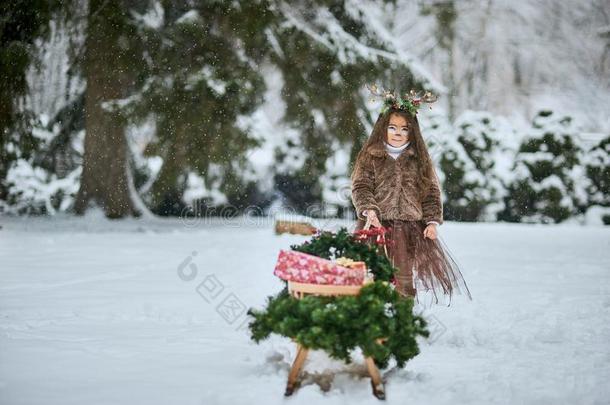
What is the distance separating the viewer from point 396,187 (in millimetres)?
5000

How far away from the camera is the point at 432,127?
1670 cm

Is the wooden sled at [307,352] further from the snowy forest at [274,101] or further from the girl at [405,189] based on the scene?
the snowy forest at [274,101]

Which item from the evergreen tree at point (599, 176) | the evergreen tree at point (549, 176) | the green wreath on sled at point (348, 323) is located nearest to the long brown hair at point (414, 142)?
the green wreath on sled at point (348, 323)

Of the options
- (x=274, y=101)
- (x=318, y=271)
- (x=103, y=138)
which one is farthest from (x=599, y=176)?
(x=318, y=271)

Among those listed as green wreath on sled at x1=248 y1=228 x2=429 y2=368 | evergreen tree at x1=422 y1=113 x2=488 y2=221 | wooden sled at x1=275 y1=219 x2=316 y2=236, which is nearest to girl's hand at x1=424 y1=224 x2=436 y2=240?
green wreath on sled at x1=248 y1=228 x2=429 y2=368

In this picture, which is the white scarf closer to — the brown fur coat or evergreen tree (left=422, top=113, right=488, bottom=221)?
the brown fur coat

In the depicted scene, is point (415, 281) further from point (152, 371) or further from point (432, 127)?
point (432, 127)

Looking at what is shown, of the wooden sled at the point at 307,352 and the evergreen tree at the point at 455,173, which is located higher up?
the evergreen tree at the point at 455,173

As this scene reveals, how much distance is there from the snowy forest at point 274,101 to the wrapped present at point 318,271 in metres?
9.70

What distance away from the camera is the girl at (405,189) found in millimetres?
4992

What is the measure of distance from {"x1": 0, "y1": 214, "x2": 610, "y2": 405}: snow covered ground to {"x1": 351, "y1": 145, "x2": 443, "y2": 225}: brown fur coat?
898mm

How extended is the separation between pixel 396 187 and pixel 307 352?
174cm

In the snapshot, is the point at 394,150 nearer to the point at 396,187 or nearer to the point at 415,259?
the point at 396,187

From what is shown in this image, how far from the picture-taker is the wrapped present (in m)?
3.61
